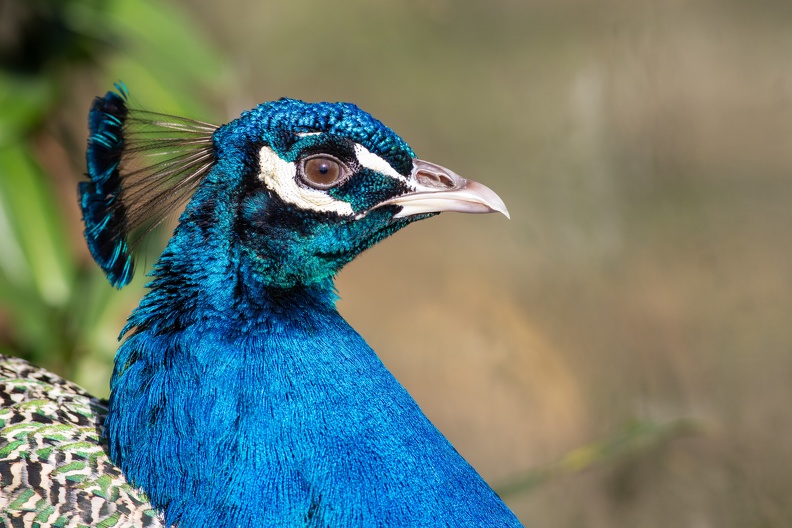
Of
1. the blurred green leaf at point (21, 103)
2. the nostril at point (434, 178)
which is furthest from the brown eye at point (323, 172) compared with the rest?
the blurred green leaf at point (21, 103)

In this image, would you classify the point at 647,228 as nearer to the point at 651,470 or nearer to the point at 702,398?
the point at 702,398

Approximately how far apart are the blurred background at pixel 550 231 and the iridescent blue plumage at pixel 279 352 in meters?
0.88

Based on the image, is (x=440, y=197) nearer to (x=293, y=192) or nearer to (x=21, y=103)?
(x=293, y=192)

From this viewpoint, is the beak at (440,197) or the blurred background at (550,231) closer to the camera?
the beak at (440,197)

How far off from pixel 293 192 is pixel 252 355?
23cm

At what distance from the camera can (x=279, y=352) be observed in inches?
48.2

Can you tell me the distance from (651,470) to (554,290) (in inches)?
25.0

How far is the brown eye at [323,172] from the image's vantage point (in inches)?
48.8

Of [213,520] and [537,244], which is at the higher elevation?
[537,244]

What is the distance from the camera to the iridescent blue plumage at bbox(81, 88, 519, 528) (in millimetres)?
1151

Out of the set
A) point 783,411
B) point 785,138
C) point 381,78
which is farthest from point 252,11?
point 783,411

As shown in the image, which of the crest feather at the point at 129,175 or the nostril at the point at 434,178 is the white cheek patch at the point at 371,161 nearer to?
the nostril at the point at 434,178

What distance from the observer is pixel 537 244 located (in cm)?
296

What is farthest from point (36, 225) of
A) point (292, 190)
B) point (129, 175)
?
point (292, 190)
